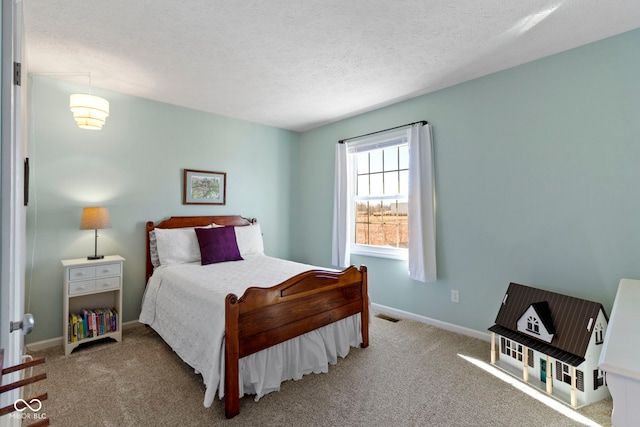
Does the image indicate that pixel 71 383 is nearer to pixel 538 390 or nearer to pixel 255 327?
pixel 255 327

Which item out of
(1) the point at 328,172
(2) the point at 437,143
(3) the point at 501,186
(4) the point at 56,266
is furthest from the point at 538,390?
(4) the point at 56,266

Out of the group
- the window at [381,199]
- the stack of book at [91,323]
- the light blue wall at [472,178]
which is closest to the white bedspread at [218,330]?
the stack of book at [91,323]

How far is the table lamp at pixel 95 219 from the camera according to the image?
9.17 ft

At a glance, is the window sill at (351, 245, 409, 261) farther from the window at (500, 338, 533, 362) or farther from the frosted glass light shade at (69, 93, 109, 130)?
the frosted glass light shade at (69, 93, 109, 130)

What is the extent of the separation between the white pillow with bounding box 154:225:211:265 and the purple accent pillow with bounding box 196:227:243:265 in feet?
0.34

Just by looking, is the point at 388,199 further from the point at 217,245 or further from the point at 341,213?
the point at 217,245

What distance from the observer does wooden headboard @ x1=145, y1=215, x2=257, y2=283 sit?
3.37 meters

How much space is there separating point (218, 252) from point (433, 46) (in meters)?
2.80

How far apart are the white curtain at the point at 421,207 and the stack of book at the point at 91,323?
305 centimetres

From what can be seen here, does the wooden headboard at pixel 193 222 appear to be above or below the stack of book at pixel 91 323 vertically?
above

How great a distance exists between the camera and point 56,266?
2.86 meters

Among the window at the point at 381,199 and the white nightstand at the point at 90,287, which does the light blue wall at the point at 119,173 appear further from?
the window at the point at 381,199

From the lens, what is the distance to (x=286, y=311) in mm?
2168

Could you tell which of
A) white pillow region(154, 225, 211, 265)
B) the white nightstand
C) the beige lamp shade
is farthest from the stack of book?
the beige lamp shade
